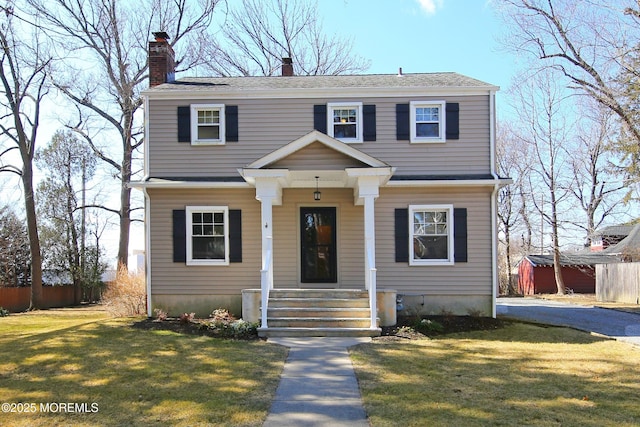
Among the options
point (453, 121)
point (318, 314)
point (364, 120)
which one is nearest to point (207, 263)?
point (318, 314)

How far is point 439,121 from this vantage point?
12.3 metres

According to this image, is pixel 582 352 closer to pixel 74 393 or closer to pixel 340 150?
pixel 340 150

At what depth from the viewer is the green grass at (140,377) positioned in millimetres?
5074

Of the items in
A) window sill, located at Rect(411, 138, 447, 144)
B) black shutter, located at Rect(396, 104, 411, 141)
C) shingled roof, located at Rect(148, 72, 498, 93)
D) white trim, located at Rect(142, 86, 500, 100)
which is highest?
shingled roof, located at Rect(148, 72, 498, 93)

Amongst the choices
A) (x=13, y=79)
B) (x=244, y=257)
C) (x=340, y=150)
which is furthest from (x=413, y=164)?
(x=13, y=79)

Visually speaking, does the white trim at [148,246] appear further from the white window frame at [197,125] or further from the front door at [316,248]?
the front door at [316,248]

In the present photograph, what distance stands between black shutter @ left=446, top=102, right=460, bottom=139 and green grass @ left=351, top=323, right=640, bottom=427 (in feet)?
17.0

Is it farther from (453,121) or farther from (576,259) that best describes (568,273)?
(453,121)

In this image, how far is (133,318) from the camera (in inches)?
462

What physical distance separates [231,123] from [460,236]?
646 cm

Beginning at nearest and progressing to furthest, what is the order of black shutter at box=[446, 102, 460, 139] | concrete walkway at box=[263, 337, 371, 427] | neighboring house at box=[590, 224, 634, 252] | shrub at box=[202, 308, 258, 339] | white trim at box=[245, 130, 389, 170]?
1. concrete walkway at box=[263, 337, 371, 427]
2. shrub at box=[202, 308, 258, 339]
3. white trim at box=[245, 130, 389, 170]
4. black shutter at box=[446, 102, 460, 139]
5. neighboring house at box=[590, 224, 634, 252]

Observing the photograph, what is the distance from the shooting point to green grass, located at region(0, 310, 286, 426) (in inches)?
200

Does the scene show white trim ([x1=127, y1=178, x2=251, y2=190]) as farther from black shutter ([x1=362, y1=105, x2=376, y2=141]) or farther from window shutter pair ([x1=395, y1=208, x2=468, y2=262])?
window shutter pair ([x1=395, y1=208, x2=468, y2=262])

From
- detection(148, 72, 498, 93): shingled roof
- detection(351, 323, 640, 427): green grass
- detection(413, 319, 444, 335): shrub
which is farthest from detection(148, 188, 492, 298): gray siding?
detection(148, 72, 498, 93): shingled roof
